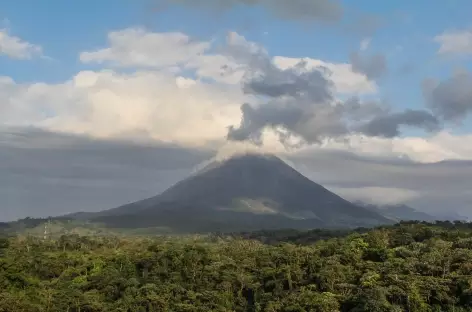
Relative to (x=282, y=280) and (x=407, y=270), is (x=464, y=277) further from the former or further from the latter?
(x=282, y=280)

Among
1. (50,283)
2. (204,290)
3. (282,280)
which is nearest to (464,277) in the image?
(282,280)

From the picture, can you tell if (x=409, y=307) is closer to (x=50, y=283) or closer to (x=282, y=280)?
(x=282, y=280)

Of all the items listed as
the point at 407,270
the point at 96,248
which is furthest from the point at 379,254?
the point at 96,248

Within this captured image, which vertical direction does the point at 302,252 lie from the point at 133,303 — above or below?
above

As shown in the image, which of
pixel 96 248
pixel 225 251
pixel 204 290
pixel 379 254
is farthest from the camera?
pixel 96 248

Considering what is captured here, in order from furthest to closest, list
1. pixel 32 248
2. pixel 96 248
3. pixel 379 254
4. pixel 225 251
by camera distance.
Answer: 1. pixel 96 248
2. pixel 32 248
3. pixel 225 251
4. pixel 379 254

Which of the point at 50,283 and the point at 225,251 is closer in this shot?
the point at 50,283
